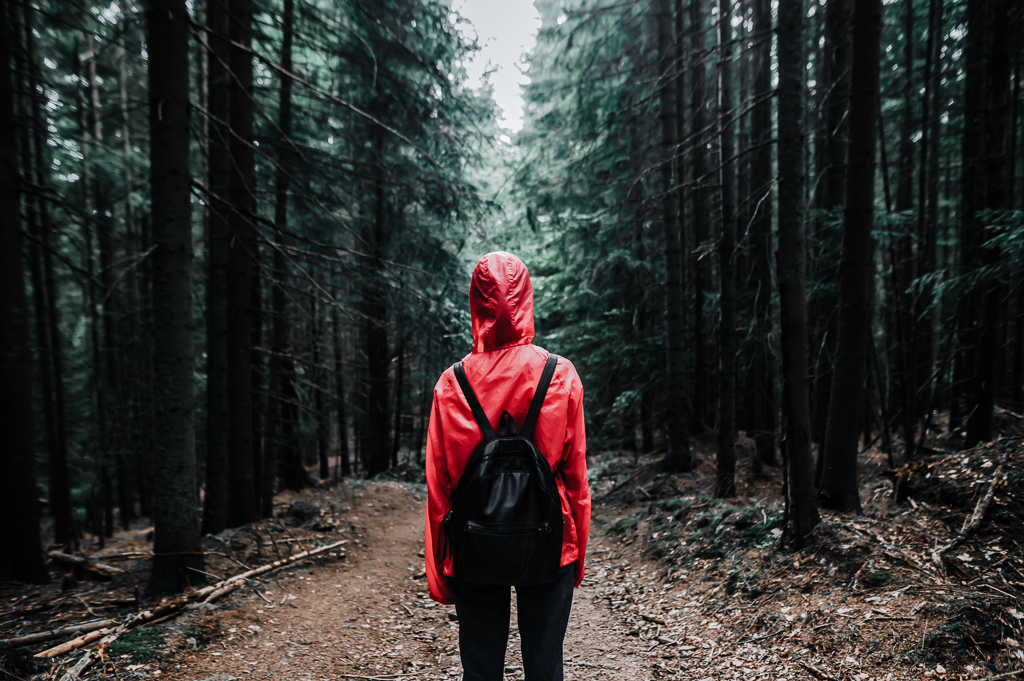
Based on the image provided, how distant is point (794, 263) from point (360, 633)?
212 inches

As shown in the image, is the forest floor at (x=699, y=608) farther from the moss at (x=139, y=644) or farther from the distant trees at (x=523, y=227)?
the distant trees at (x=523, y=227)

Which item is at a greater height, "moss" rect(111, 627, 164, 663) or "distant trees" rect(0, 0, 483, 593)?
"distant trees" rect(0, 0, 483, 593)

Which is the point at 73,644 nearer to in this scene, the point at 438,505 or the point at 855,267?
the point at 438,505

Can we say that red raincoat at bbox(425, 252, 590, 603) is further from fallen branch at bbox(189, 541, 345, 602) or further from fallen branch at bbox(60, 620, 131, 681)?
fallen branch at bbox(189, 541, 345, 602)

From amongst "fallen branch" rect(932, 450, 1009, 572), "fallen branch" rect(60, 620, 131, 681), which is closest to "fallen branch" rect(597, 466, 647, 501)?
"fallen branch" rect(932, 450, 1009, 572)

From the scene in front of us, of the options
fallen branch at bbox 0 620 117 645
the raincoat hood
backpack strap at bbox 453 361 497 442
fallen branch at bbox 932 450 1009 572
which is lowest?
fallen branch at bbox 0 620 117 645

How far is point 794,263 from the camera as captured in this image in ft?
16.6

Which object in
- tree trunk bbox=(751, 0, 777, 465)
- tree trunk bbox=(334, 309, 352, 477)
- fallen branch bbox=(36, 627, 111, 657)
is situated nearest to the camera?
fallen branch bbox=(36, 627, 111, 657)

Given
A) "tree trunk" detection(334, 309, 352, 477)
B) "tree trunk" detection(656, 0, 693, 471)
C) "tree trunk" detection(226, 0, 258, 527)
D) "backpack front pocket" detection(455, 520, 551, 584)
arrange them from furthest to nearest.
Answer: "tree trunk" detection(334, 309, 352, 477) → "tree trunk" detection(656, 0, 693, 471) → "tree trunk" detection(226, 0, 258, 527) → "backpack front pocket" detection(455, 520, 551, 584)

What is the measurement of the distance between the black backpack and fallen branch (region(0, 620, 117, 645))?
3934 mm

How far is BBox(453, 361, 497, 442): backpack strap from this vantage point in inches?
90.0

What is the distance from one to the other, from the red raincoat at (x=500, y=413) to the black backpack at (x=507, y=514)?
0.20 feet

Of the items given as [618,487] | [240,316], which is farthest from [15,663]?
[618,487]

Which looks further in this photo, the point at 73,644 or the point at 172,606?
the point at 172,606
